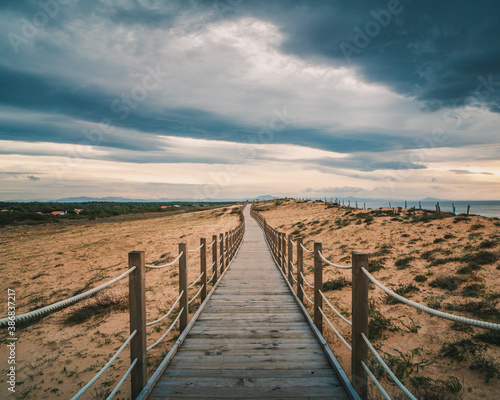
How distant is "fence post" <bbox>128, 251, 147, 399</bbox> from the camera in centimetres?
292

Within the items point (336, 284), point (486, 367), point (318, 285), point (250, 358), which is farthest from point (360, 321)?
point (336, 284)

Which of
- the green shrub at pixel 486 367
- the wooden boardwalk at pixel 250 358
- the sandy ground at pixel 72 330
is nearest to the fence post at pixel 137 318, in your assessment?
the wooden boardwalk at pixel 250 358

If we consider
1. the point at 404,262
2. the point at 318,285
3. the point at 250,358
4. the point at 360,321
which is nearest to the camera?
the point at 360,321

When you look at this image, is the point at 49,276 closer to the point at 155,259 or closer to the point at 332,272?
the point at 155,259

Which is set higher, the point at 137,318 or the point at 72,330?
the point at 137,318

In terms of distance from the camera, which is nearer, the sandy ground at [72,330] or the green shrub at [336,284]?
the sandy ground at [72,330]

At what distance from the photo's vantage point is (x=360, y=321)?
9.62 ft

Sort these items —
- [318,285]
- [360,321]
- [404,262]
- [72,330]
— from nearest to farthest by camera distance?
[360,321]
[318,285]
[72,330]
[404,262]

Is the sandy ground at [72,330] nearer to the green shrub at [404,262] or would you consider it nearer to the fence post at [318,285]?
the fence post at [318,285]

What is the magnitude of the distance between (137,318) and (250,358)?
1.65m

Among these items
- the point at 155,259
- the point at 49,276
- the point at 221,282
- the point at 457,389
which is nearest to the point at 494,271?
the point at 457,389

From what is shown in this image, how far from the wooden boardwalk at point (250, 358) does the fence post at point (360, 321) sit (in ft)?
0.66

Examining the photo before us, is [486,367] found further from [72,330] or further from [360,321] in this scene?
[72,330]

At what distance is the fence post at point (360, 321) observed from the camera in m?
2.91
